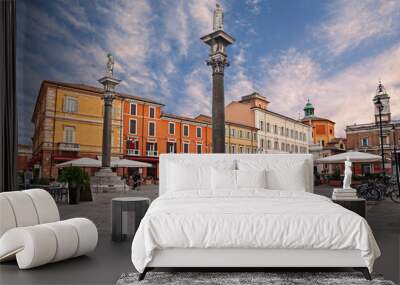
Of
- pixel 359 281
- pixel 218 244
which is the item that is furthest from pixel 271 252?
pixel 359 281

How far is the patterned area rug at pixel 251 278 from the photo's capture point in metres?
2.62

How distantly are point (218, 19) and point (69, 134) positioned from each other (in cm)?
278

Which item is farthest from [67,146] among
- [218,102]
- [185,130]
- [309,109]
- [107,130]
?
[309,109]

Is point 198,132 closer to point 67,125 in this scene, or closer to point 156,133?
point 156,133

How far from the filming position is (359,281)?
2641 millimetres

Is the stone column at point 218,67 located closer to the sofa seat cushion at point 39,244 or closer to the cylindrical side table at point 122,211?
the cylindrical side table at point 122,211

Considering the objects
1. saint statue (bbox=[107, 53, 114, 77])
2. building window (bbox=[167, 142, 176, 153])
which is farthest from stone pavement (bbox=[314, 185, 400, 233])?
saint statue (bbox=[107, 53, 114, 77])

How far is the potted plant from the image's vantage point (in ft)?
17.7

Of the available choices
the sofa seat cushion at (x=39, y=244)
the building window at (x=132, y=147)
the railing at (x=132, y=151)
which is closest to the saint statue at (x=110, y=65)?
the building window at (x=132, y=147)

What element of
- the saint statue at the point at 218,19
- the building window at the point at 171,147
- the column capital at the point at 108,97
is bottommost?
the building window at the point at 171,147

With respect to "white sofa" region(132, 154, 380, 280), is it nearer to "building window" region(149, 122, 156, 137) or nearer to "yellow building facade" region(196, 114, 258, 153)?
"yellow building facade" region(196, 114, 258, 153)

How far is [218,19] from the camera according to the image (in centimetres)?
555

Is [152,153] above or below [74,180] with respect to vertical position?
above

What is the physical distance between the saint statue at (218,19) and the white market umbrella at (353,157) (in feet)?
8.00
